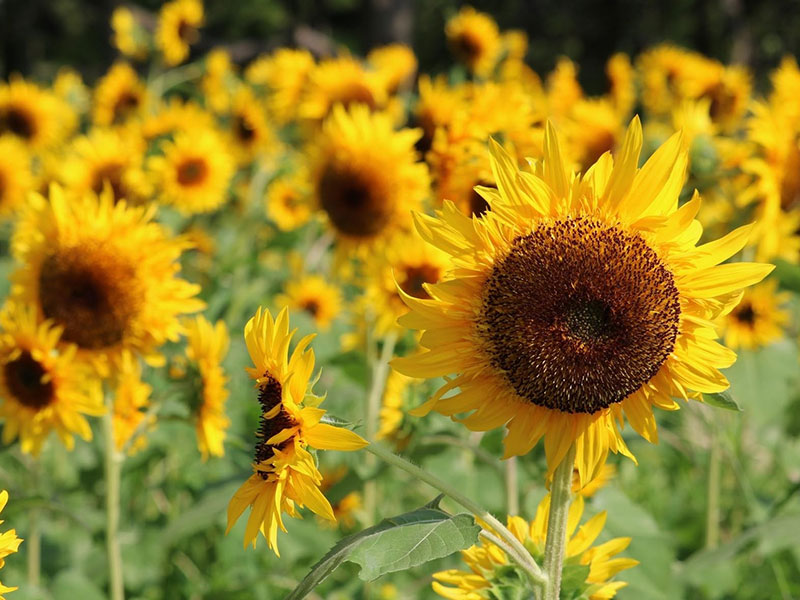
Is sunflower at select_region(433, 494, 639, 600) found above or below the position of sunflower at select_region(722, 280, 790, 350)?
above

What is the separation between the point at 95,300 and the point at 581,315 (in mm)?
1267

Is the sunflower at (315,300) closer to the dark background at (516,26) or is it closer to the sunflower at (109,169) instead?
the sunflower at (109,169)

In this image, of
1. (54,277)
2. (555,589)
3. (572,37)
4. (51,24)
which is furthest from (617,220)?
(51,24)

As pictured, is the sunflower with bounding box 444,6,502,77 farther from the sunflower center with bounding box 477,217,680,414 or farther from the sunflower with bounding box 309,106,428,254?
the sunflower center with bounding box 477,217,680,414

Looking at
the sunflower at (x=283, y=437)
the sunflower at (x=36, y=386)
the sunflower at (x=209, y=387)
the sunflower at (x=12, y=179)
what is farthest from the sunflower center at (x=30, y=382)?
the sunflower at (x=12, y=179)

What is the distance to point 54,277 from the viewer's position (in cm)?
215

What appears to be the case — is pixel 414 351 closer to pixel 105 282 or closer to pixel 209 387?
pixel 209 387

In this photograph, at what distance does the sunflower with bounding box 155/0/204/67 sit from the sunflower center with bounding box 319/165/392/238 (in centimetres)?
330

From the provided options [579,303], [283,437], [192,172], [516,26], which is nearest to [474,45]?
[192,172]

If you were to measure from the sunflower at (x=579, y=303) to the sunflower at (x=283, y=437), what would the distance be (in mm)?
122

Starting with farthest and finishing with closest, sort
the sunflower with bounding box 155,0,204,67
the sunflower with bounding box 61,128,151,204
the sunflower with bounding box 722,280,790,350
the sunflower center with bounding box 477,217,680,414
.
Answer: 1. the sunflower with bounding box 155,0,204,67
2. the sunflower with bounding box 61,128,151,204
3. the sunflower with bounding box 722,280,790,350
4. the sunflower center with bounding box 477,217,680,414

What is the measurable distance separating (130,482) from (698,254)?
8.08 feet

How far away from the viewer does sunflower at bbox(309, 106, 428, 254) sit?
2.71 metres

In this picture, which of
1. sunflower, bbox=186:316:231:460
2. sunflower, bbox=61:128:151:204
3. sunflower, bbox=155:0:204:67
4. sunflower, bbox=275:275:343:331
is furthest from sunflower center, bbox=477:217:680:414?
sunflower, bbox=155:0:204:67
